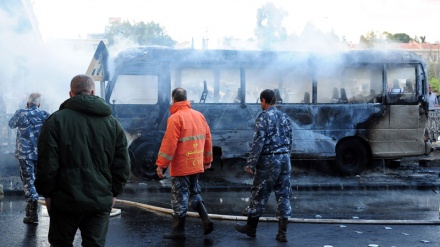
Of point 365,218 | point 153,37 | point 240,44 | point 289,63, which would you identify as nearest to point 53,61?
point 240,44

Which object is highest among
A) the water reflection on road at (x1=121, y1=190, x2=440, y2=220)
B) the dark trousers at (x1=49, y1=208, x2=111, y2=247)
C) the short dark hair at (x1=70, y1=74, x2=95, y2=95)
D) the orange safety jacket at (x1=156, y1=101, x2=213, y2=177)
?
the short dark hair at (x1=70, y1=74, x2=95, y2=95)

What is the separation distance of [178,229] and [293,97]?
8.13 meters

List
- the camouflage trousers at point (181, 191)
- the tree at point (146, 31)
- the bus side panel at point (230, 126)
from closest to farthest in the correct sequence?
the camouflage trousers at point (181, 191) < the bus side panel at point (230, 126) < the tree at point (146, 31)

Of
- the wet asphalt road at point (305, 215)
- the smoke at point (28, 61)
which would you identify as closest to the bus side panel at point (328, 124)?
the wet asphalt road at point (305, 215)

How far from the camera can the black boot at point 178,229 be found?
8.44 meters

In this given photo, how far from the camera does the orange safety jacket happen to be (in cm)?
818

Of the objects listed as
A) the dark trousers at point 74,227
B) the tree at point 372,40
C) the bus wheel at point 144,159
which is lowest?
the bus wheel at point 144,159

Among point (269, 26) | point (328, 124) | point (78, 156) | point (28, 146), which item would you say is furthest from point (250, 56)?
point (78, 156)

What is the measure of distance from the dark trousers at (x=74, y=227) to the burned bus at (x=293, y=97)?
10.1 metres

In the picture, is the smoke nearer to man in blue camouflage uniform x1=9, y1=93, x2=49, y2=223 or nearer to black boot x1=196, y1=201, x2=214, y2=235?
man in blue camouflage uniform x1=9, y1=93, x2=49, y2=223

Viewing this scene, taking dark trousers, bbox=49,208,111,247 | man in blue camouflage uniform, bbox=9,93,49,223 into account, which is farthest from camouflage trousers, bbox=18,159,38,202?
dark trousers, bbox=49,208,111,247

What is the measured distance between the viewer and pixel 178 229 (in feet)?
27.8

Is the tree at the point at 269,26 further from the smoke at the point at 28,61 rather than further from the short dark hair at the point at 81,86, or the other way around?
the short dark hair at the point at 81,86

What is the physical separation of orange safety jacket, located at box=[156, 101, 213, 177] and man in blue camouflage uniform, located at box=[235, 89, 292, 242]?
2.07 feet
